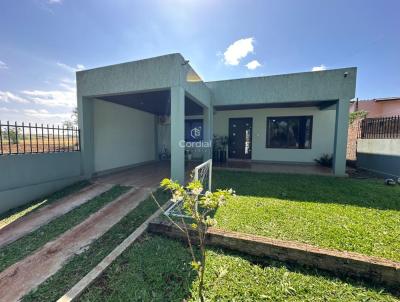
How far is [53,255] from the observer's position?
108 inches

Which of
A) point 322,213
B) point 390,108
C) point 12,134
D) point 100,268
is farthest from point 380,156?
point 390,108

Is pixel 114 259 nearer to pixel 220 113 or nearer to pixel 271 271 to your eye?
pixel 271 271

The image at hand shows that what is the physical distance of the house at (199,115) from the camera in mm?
5121

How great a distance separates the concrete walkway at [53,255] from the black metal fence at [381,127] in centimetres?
994

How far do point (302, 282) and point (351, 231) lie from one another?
167cm

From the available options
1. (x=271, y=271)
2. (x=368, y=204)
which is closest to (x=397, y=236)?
(x=368, y=204)

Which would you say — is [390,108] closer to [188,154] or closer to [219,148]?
[219,148]

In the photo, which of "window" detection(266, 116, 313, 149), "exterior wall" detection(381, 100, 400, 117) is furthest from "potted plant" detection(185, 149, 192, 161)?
"exterior wall" detection(381, 100, 400, 117)

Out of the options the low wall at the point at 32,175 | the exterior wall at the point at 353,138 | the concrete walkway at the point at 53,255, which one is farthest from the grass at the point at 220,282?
the exterior wall at the point at 353,138

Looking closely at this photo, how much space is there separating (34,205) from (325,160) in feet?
37.9

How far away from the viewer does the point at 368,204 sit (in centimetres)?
427

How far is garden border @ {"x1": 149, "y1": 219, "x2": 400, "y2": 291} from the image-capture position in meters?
2.07

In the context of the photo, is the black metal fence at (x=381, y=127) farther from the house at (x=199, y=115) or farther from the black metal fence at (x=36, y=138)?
the black metal fence at (x=36, y=138)

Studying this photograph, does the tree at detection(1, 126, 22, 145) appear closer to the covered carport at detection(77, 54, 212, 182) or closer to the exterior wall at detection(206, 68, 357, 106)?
the covered carport at detection(77, 54, 212, 182)
